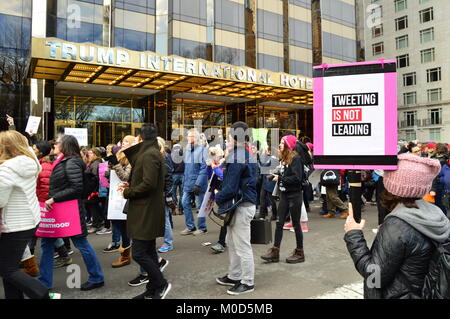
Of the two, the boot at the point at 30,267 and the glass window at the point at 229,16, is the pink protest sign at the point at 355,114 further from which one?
the glass window at the point at 229,16

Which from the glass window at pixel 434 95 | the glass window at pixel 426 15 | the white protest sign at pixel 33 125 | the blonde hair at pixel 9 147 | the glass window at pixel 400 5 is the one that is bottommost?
the blonde hair at pixel 9 147

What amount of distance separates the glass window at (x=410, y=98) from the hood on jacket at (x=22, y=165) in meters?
58.4

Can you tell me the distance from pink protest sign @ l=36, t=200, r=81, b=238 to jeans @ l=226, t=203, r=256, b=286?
196 centimetres

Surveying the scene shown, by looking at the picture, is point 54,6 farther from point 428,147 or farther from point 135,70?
point 428,147

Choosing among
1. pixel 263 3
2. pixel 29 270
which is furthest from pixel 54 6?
pixel 29 270

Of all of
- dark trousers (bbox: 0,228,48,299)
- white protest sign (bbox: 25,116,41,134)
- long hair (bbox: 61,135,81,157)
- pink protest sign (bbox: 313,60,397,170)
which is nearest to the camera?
pink protest sign (bbox: 313,60,397,170)

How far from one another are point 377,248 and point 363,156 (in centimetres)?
78

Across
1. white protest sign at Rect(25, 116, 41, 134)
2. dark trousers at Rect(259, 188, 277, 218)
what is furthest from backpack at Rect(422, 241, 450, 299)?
white protest sign at Rect(25, 116, 41, 134)

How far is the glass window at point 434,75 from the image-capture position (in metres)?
48.7

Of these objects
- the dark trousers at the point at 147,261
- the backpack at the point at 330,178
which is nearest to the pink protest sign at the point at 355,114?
the dark trousers at the point at 147,261

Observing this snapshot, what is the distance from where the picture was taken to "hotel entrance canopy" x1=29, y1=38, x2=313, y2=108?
15.6m

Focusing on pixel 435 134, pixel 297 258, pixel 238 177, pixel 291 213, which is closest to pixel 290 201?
pixel 291 213

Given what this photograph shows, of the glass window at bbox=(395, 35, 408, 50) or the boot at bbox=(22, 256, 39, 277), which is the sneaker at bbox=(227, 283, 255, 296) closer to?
the boot at bbox=(22, 256, 39, 277)

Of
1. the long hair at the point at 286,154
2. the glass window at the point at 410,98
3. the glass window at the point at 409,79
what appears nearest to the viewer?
the long hair at the point at 286,154
